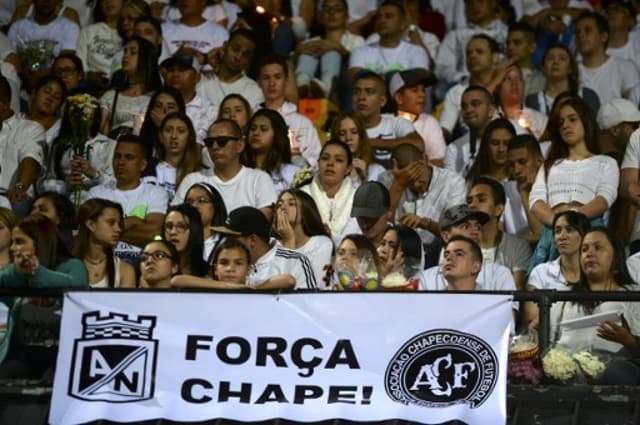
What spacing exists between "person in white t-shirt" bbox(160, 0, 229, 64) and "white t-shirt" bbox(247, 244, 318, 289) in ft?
15.6

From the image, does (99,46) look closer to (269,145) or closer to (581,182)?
(269,145)

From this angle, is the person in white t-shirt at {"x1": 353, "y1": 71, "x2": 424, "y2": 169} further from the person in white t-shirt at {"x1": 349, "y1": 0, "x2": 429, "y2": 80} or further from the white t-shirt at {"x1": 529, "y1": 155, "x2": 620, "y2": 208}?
the white t-shirt at {"x1": 529, "y1": 155, "x2": 620, "y2": 208}

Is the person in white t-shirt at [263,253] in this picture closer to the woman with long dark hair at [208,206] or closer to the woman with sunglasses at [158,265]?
the woman with long dark hair at [208,206]

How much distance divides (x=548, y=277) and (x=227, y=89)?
4723mm

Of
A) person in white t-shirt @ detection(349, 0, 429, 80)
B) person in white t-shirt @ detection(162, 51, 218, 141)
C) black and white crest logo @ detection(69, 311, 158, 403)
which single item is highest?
person in white t-shirt @ detection(349, 0, 429, 80)

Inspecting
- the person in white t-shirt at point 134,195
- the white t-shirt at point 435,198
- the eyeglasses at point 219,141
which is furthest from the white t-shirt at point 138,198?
the white t-shirt at point 435,198

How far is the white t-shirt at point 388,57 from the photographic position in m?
16.2

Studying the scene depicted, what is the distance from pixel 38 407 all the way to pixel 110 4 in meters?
7.15

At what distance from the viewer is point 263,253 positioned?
12.2 meters

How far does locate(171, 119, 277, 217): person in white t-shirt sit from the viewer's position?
13.4 meters

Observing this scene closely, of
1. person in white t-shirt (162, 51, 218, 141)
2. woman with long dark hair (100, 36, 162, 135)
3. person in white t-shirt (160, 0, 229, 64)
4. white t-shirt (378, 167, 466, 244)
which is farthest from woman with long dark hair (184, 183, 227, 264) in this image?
person in white t-shirt (160, 0, 229, 64)

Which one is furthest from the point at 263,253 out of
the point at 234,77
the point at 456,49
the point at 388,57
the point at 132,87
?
the point at 456,49

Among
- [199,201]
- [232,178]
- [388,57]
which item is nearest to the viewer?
[199,201]

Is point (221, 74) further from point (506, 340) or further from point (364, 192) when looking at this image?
point (506, 340)
